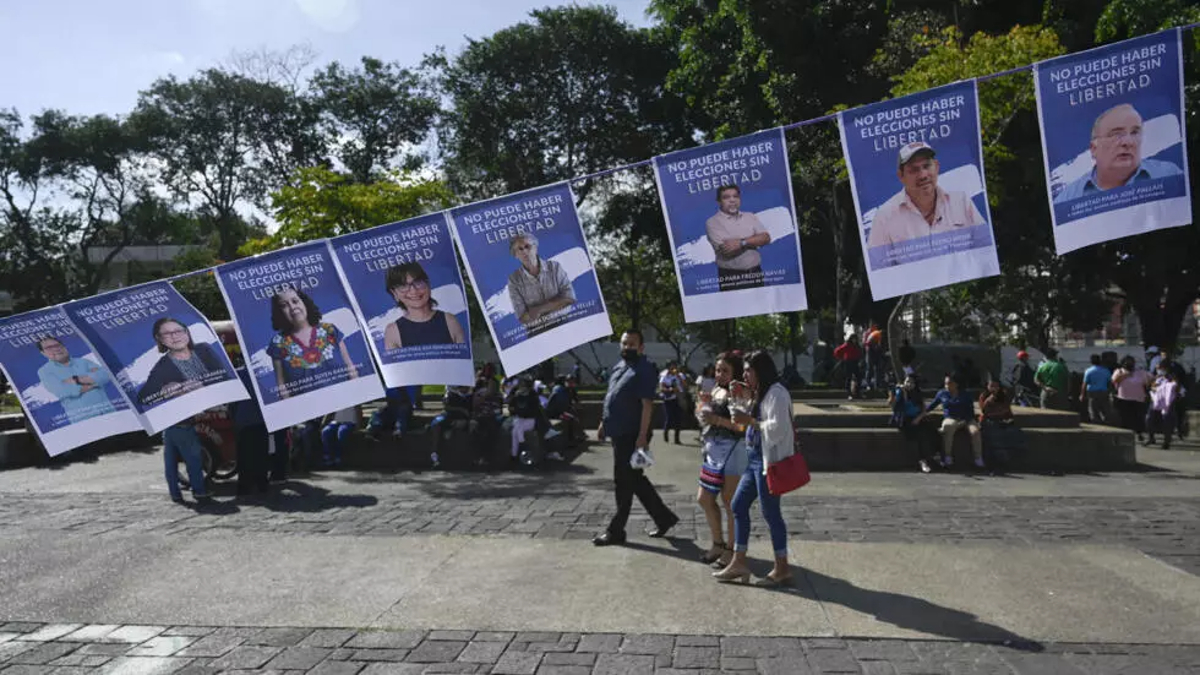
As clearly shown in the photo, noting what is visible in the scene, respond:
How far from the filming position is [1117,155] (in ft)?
21.3

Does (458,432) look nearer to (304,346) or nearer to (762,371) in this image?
(304,346)

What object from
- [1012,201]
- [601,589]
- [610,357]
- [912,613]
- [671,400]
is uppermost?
[1012,201]

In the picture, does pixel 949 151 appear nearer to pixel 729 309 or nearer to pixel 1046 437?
pixel 729 309

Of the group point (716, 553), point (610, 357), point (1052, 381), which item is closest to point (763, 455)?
point (716, 553)

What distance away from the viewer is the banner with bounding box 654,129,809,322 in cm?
707

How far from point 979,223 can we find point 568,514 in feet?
15.5

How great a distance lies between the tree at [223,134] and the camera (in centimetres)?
3606

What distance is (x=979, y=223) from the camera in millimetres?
6695

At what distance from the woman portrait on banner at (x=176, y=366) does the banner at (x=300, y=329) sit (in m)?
0.48

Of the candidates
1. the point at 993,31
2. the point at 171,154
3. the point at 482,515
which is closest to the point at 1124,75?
the point at 482,515

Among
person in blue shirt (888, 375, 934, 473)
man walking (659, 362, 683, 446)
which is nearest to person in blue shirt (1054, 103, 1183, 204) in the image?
person in blue shirt (888, 375, 934, 473)

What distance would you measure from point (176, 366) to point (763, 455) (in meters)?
5.18

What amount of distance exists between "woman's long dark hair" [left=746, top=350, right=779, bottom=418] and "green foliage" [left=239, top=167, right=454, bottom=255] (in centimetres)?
1179

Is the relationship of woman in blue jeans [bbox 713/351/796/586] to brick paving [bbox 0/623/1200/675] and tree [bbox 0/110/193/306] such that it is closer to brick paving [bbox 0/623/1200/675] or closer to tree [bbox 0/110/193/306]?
brick paving [bbox 0/623/1200/675]
